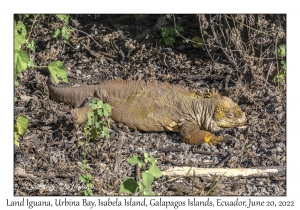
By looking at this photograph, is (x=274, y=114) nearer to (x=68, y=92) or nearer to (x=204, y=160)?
(x=204, y=160)

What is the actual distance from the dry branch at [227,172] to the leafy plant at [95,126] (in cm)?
102

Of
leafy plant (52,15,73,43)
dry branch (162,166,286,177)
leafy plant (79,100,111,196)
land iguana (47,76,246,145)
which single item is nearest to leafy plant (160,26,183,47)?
land iguana (47,76,246,145)

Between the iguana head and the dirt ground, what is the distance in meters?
0.12

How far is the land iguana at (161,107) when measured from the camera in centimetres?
858

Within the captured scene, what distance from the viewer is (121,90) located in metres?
8.82

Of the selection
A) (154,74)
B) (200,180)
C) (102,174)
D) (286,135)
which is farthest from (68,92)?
(286,135)

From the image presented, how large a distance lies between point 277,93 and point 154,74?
2040mm

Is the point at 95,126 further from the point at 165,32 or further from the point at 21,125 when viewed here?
the point at 165,32

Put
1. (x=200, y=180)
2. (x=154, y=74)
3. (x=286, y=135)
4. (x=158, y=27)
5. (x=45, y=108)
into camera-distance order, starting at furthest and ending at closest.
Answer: (x=158, y=27), (x=154, y=74), (x=45, y=108), (x=286, y=135), (x=200, y=180)

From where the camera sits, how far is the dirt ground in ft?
23.8

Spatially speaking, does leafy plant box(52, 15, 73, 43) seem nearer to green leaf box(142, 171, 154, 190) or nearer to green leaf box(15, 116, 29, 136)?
green leaf box(15, 116, 29, 136)

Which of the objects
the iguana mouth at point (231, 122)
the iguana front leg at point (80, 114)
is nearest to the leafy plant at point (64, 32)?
the iguana front leg at point (80, 114)

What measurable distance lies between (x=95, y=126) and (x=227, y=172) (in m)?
1.92

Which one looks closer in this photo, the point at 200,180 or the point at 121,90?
the point at 200,180
